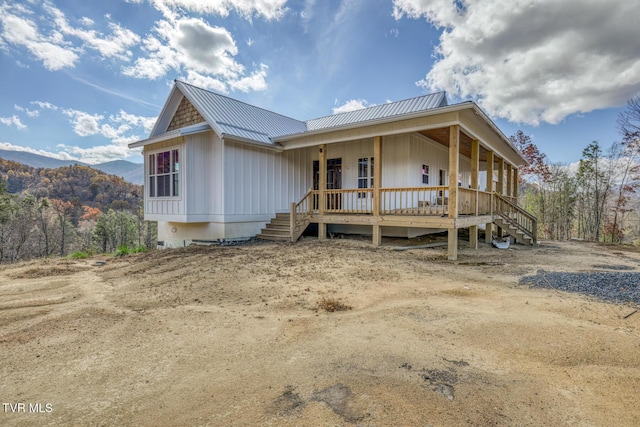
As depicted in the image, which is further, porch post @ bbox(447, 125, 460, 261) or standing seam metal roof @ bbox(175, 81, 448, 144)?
standing seam metal roof @ bbox(175, 81, 448, 144)

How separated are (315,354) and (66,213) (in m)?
43.0

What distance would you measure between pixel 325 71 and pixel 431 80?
295 inches

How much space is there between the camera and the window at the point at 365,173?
39.5ft

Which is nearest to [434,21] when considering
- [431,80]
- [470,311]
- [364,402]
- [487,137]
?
[431,80]

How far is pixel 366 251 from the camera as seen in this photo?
29.5ft

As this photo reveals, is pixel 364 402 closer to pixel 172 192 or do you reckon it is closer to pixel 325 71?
pixel 172 192

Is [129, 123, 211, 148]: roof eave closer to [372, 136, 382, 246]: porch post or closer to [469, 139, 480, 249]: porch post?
[372, 136, 382, 246]: porch post

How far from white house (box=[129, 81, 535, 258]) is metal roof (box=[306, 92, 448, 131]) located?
41cm

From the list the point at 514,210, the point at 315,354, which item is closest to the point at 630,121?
the point at 514,210

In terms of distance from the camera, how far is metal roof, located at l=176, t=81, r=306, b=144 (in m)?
10.9

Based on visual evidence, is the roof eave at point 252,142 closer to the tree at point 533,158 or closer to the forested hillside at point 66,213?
the forested hillside at point 66,213

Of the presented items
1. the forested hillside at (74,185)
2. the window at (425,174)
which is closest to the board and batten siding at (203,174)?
the window at (425,174)

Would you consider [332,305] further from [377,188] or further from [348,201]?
[348,201]

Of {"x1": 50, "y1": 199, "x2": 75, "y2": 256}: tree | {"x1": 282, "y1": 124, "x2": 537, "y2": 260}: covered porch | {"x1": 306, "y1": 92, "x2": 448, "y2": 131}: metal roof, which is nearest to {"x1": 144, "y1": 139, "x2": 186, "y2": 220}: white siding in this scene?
{"x1": 282, "y1": 124, "x2": 537, "y2": 260}: covered porch
